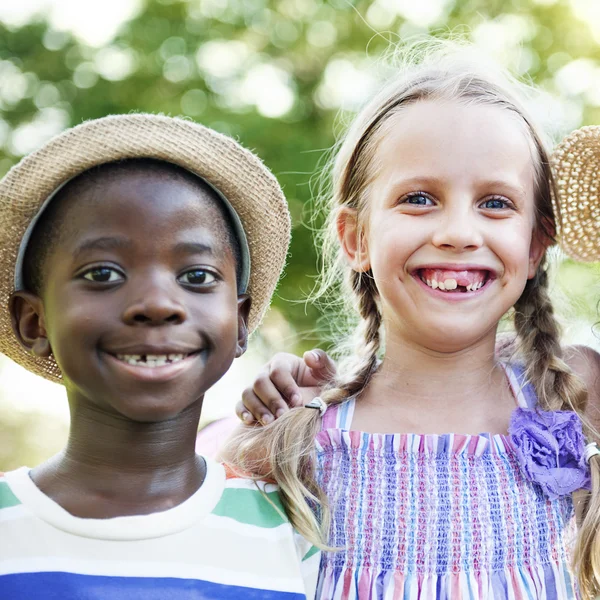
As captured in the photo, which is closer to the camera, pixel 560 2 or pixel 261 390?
pixel 261 390

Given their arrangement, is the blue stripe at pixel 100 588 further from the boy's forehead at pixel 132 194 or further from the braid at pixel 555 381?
the braid at pixel 555 381

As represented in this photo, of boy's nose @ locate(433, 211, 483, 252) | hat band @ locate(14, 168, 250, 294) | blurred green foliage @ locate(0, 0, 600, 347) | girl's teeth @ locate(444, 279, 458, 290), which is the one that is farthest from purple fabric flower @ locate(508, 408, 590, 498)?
blurred green foliage @ locate(0, 0, 600, 347)

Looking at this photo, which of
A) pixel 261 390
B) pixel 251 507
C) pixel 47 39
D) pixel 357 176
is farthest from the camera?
pixel 47 39

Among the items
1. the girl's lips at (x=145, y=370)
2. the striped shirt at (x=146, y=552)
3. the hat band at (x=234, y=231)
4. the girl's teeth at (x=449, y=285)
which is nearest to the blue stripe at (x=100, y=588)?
the striped shirt at (x=146, y=552)

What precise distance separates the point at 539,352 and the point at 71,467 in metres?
1.43

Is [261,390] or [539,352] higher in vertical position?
[539,352]

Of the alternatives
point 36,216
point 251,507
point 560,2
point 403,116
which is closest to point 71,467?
point 251,507

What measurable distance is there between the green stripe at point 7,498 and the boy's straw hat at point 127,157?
37cm

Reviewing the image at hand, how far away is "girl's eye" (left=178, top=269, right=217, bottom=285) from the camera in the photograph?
2.03 meters

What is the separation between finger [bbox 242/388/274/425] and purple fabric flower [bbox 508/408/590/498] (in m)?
0.67

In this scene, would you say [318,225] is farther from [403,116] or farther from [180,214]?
[180,214]

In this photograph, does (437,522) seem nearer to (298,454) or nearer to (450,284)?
(298,454)

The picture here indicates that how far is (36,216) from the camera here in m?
2.05

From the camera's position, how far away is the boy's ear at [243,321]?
2281 mm
